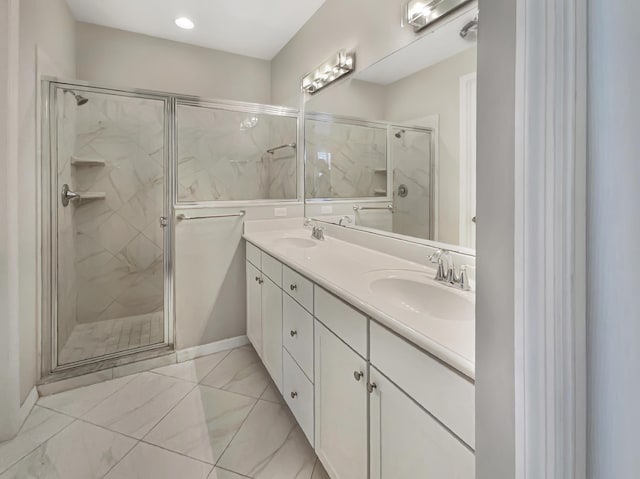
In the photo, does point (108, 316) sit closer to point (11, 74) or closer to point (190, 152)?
point (190, 152)

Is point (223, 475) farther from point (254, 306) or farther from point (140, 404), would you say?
point (254, 306)

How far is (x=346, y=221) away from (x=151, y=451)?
158cm

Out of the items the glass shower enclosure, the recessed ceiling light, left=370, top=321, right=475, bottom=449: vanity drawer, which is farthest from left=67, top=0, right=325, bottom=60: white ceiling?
left=370, top=321, right=475, bottom=449: vanity drawer

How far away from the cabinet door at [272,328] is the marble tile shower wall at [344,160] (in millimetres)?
786

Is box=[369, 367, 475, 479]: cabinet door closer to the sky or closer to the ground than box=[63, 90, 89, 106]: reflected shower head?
closer to the ground

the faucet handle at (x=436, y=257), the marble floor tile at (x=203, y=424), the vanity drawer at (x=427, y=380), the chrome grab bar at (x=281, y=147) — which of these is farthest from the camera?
the chrome grab bar at (x=281, y=147)

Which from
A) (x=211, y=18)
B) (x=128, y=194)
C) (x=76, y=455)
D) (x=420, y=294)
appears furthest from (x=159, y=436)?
(x=211, y=18)

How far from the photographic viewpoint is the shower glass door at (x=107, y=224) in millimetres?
2027

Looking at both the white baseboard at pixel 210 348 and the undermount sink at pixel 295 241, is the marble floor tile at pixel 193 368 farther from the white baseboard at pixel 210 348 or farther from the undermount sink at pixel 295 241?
the undermount sink at pixel 295 241

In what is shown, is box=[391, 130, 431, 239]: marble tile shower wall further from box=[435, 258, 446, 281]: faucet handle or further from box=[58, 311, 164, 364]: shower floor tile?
box=[58, 311, 164, 364]: shower floor tile

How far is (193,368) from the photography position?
7.18 feet

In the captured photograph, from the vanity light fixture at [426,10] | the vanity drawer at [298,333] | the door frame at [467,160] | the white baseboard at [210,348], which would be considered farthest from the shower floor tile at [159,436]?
the vanity light fixture at [426,10]

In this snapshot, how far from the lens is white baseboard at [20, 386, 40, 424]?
1.64 metres

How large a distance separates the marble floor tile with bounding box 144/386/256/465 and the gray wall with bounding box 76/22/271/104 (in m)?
2.34
